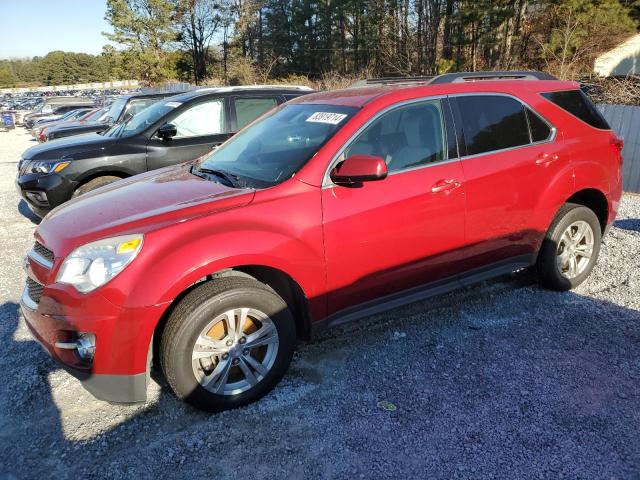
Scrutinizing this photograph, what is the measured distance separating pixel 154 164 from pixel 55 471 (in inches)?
183

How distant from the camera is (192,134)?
Answer: 679 cm

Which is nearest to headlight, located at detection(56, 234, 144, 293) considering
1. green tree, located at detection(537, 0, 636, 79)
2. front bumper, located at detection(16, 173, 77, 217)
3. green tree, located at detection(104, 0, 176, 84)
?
front bumper, located at detection(16, 173, 77, 217)

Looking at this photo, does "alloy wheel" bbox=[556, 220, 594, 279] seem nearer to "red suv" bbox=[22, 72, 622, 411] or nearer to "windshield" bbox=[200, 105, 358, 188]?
"red suv" bbox=[22, 72, 622, 411]

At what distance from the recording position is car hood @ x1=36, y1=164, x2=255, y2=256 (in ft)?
9.07

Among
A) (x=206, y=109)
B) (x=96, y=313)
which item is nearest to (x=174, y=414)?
(x=96, y=313)

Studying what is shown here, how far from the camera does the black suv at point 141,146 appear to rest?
6.39 m

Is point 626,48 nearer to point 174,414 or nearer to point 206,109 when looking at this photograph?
point 206,109

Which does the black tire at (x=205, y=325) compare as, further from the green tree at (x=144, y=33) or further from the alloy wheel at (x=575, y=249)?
the green tree at (x=144, y=33)

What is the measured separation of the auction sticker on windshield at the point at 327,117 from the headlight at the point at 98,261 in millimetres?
1521

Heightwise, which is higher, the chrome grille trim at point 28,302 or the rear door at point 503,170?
the rear door at point 503,170

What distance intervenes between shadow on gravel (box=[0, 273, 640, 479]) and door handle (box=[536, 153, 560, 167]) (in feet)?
4.18

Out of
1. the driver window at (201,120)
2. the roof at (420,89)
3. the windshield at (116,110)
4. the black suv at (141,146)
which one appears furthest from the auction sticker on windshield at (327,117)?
the windshield at (116,110)

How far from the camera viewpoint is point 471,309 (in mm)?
4219

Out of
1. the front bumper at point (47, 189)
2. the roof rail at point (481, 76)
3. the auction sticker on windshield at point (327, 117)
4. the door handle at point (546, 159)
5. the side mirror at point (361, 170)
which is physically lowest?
the front bumper at point (47, 189)
